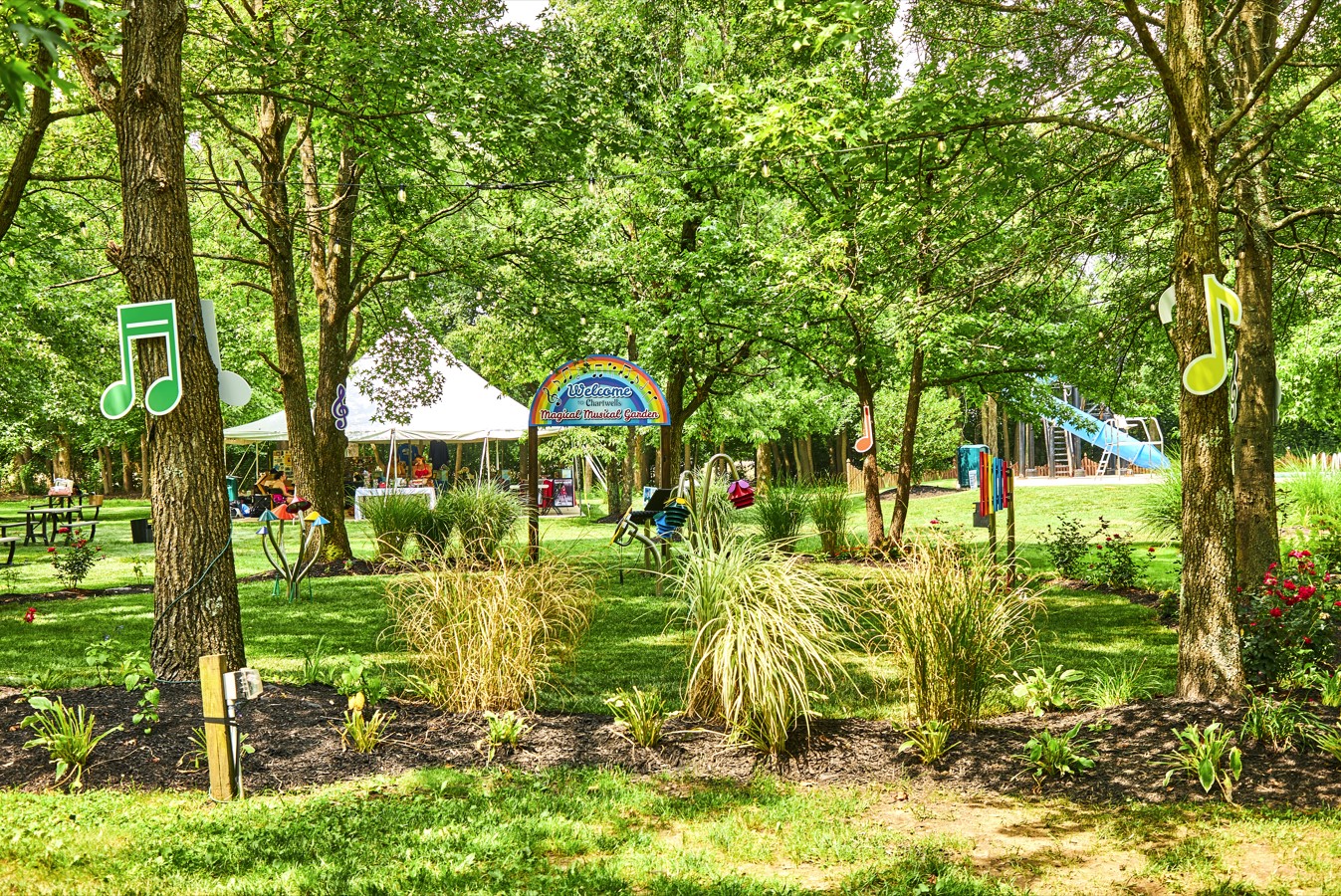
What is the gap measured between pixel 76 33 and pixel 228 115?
8758mm

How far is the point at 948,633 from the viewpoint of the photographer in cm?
504

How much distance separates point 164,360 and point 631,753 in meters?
3.55

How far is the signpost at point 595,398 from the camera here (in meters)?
11.3

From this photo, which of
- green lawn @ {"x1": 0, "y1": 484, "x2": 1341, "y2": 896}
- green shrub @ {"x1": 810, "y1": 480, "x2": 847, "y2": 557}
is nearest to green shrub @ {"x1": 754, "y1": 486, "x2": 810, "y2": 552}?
green shrub @ {"x1": 810, "y1": 480, "x2": 847, "y2": 557}

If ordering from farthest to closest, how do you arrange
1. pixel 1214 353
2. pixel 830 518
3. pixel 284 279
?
pixel 830 518
pixel 284 279
pixel 1214 353

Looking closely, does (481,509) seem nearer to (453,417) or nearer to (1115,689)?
(453,417)

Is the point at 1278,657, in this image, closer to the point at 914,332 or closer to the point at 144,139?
the point at 914,332

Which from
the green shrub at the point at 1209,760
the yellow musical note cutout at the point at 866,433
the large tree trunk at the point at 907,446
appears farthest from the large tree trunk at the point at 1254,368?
the large tree trunk at the point at 907,446

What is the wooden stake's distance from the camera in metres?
4.27

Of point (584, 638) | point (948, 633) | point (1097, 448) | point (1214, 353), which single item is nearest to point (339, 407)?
point (584, 638)

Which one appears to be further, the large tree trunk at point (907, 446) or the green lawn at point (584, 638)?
the large tree trunk at point (907, 446)

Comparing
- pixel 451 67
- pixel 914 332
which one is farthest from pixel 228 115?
pixel 914 332

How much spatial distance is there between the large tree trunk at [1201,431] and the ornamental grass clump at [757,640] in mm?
1905

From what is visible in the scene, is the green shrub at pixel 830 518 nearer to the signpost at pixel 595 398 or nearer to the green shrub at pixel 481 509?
the signpost at pixel 595 398
